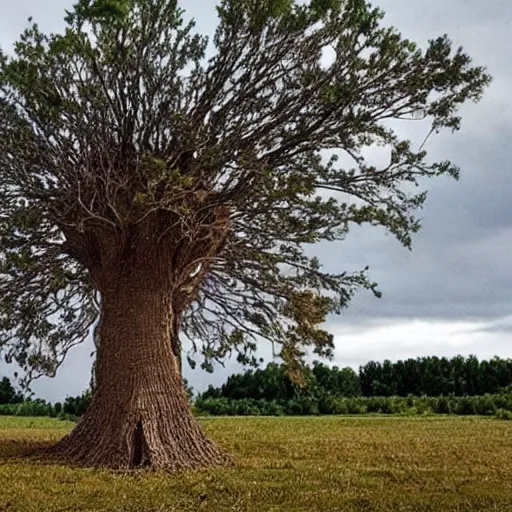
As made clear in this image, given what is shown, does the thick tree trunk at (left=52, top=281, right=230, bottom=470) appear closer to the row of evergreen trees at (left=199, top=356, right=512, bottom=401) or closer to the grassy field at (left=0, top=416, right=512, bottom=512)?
the grassy field at (left=0, top=416, right=512, bottom=512)

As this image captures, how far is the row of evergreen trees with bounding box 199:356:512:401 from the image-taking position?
78.8 ft

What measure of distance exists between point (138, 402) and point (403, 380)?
625 inches

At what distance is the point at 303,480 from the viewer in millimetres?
8875

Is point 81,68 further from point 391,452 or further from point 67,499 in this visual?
point 391,452

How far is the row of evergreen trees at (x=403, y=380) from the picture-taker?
2402 centimetres

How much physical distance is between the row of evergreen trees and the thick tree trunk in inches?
515

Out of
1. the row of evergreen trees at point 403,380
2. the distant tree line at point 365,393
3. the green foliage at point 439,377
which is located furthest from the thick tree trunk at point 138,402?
the green foliage at point 439,377

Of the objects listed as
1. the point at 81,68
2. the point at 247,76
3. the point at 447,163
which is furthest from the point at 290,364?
the point at 81,68

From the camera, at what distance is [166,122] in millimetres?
10664

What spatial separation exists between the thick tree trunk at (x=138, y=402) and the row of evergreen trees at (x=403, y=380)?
42.9 feet

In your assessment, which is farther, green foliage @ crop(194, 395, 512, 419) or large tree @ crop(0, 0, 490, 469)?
green foliage @ crop(194, 395, 512, 419)

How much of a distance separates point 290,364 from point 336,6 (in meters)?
6.17

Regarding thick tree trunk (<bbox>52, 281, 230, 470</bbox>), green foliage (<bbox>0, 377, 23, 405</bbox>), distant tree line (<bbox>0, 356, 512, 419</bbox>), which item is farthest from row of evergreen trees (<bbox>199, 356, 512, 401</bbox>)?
thick tree trunk (<bbox>52, 281, 230, 470</bbox>)

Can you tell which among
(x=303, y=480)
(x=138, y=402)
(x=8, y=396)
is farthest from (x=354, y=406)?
(x=303, y=480)
